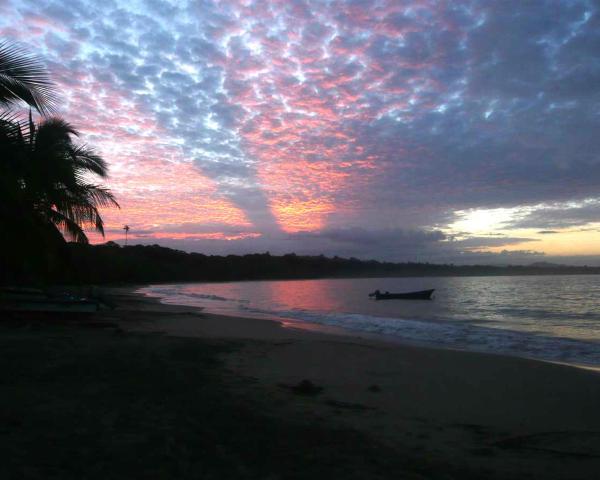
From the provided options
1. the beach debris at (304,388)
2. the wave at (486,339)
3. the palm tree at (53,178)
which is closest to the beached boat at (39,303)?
the palm tree at (53,178)

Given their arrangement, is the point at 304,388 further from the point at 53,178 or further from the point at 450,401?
the point at 53,178

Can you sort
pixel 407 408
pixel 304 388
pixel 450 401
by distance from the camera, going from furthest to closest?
pixel 304 388 < pixel 450 401 < pixel 407 408

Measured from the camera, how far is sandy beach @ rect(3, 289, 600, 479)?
4.99m

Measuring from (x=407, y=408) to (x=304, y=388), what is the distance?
177 cm

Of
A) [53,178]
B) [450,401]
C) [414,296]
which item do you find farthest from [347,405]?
[414,296]

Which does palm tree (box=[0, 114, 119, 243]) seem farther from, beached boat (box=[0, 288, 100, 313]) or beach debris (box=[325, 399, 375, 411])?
beach debris (box=[325, 399, 375, 411])

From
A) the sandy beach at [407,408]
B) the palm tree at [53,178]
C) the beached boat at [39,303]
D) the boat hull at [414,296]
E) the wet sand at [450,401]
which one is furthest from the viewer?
the boat hull at [414,296]

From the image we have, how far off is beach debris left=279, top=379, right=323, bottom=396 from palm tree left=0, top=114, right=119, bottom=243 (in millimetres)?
6626

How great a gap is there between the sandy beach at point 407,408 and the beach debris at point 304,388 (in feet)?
0.14

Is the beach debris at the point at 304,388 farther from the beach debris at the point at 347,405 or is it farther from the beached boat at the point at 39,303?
the beached boat at the point at 39,303

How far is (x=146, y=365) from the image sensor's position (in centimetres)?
938

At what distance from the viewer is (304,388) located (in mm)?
8250

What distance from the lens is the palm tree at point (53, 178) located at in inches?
431

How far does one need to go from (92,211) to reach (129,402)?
13.8 meters
